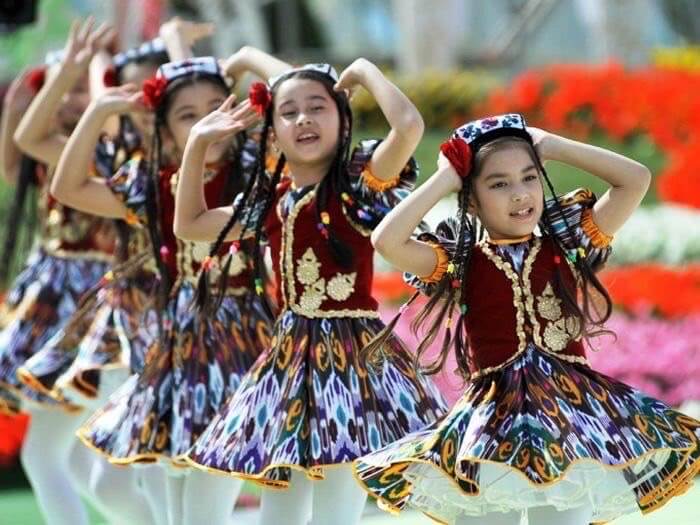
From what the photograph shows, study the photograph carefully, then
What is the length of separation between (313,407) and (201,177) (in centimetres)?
85

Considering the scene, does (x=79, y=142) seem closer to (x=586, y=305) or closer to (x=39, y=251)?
(x=39, y=251)

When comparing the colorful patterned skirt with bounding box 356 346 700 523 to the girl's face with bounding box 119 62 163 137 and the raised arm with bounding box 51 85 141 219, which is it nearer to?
the raised arm with bounding box 51 85 141 219

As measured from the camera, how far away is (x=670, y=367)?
8.91 m

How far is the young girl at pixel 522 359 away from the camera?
4.79 metres

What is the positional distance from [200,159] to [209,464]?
974mm

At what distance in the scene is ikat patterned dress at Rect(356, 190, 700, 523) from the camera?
4.77 metres

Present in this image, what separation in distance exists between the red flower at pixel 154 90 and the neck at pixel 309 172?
0.80 metres

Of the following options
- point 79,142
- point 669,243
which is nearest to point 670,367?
point 669,243

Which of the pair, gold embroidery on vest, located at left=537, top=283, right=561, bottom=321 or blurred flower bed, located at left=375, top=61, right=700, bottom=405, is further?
blurred flower bed, located at left=375, top=61, right=700, bottom=405

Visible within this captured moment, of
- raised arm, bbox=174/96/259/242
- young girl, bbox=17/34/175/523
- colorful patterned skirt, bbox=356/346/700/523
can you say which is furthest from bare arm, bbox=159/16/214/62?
colorful patterned skirt, bbox=356/346/700/523

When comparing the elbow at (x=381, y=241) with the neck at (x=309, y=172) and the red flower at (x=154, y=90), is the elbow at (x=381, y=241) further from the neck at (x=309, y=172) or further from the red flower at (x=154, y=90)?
the red flower at (x=154, y=90)

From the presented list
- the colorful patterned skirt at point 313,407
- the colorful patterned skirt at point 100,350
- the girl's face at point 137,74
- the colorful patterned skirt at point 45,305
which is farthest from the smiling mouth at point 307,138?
the colorful patterned skirt at point 45,305

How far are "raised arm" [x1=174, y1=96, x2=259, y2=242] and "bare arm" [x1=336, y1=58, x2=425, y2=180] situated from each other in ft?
1.21

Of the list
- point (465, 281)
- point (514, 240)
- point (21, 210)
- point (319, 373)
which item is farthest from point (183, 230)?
point (21, 210)
